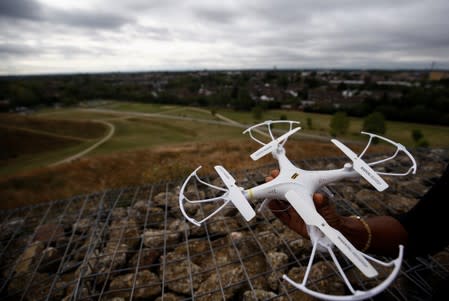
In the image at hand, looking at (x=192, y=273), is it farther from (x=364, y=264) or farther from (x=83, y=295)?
(x=364, y=264)

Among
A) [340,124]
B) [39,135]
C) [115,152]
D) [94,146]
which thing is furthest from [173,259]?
[340,124]

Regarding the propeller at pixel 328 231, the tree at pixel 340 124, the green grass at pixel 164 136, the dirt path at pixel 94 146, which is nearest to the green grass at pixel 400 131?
the green grass at pixel 164 136

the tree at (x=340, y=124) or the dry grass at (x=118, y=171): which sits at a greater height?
the dry grass at (x=118, y=171)

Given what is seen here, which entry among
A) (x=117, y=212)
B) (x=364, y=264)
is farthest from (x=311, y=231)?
(x=117, y=212)

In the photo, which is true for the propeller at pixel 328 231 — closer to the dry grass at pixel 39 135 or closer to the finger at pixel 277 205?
the finger at pixel 277 205

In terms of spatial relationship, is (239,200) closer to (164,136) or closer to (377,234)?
(377,234)

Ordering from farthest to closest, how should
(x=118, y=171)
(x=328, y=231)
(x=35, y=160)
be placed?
1. (x=35, y=160)
2. (x=118, y=171)
3. (x=328, y=231)
